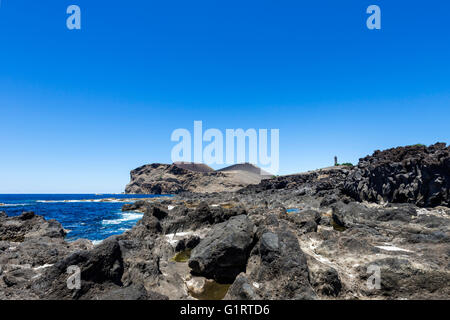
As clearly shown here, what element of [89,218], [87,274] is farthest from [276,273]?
[89,218]

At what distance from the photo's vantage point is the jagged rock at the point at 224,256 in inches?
366

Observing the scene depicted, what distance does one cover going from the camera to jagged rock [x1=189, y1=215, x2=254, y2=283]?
930 centimetres

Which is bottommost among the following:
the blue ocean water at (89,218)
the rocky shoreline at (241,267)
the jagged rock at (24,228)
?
the blue ocean water at (89,218)

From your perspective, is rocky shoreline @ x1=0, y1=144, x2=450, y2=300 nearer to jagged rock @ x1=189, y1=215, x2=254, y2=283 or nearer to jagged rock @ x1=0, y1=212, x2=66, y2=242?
jagged rock @ x1=189, y1=215, x2=254, y2=283

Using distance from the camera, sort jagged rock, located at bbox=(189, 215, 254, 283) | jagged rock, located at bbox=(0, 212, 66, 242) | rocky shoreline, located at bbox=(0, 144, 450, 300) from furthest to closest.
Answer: jagged rock, located at bbox=(0, 212, 66, 242)
jagged rock, located at bbox=(189, 215, 254, 283)
rocky shoreline, located at bbox=(0, 144, 450, 300)

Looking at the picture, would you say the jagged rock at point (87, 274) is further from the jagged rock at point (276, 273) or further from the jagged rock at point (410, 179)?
the jagged rock at point (410, 179)

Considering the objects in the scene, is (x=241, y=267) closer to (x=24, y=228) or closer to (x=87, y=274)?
(x=87, y=274)

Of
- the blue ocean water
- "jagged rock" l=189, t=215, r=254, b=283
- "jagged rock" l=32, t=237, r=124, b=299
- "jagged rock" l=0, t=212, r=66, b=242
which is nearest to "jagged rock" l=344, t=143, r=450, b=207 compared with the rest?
"jagged rock" l=189, t=215, r=254, b=283

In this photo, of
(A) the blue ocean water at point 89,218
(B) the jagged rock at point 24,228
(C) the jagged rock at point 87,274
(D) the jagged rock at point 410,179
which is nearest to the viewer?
(C) the jagged rock at point 87,274

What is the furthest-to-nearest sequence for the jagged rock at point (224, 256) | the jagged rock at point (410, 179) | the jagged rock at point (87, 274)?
the jagged rock at point (410, 179), the jagged rock at point (224, 256), the jagged rock at point (87, 274)

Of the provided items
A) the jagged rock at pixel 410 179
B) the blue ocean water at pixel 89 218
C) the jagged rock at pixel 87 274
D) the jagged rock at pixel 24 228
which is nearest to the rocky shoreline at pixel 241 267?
the jagged rock at pixel 87 274

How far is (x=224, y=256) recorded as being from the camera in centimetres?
934

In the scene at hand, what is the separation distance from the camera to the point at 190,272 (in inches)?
389
